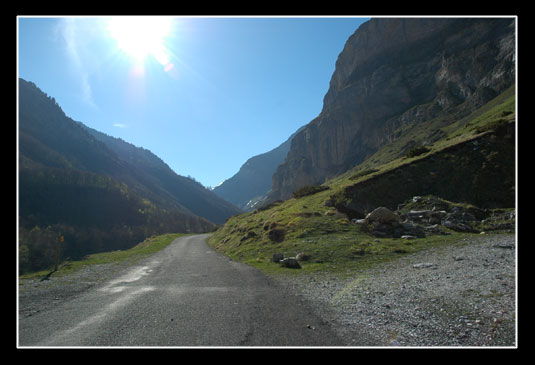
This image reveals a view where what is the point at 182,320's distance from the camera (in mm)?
7883

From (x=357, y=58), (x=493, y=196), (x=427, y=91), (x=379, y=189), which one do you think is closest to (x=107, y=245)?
(x=379, y=189)

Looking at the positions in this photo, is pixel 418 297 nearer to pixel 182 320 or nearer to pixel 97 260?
pixel 182 320

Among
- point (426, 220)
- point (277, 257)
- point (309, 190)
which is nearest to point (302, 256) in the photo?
point (277, 257)

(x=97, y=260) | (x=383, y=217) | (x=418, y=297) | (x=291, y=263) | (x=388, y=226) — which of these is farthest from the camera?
(x=97, y=260)

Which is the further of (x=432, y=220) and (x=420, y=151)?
(x=420, y=151)

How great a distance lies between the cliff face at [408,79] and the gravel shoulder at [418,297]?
324 feet

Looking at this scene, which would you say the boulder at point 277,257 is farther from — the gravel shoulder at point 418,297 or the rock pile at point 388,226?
the rock pile at point 388,226

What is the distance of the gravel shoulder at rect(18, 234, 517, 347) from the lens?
6.44 m

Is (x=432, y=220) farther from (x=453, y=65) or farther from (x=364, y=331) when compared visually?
(x=453, y=65)

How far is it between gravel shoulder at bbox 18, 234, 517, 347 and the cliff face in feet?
324

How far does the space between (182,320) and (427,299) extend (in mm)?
8066
